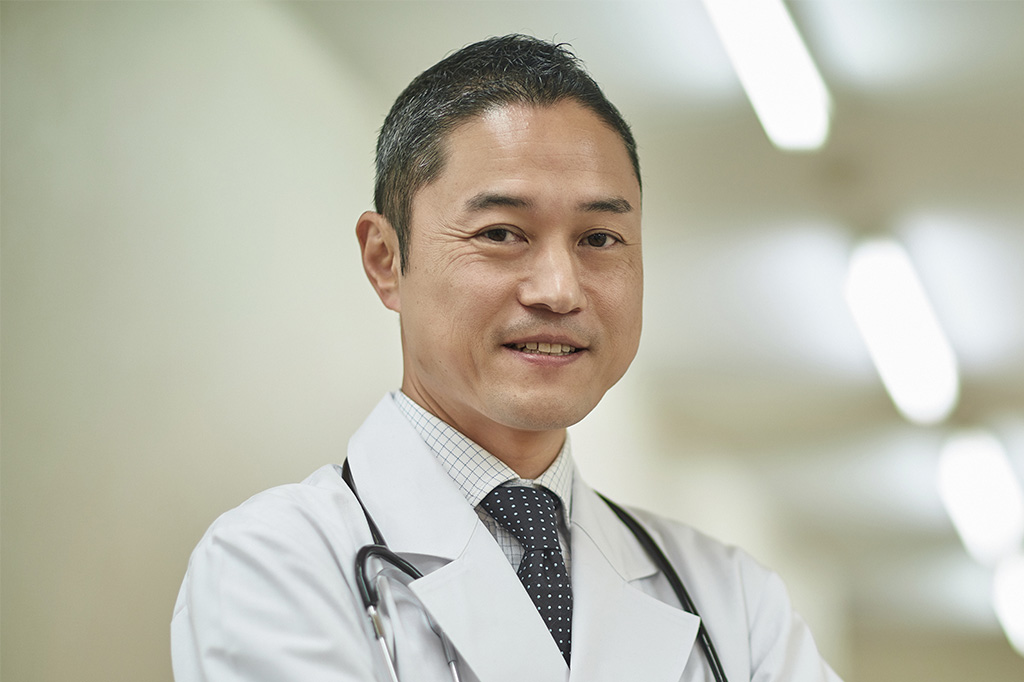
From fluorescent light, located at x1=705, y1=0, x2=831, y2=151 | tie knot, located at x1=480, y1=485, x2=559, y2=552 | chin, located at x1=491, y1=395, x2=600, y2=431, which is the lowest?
tie knot, located at x1=480, y1=485, x2=559, y2=552

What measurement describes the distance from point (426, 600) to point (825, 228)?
1108 mm

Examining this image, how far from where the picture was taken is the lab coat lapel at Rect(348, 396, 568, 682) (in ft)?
3.45

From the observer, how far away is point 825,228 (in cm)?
172

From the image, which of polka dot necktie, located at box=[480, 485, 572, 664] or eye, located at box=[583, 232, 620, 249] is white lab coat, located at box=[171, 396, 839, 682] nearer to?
polka dot necktie, located at box=[480, 485, 572, 664]

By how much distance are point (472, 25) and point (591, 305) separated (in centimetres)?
77

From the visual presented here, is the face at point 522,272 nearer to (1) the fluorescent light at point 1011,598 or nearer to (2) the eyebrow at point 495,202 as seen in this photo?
(2) the eyebrow at point 495,202

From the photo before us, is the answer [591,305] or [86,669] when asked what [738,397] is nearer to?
[591,305]

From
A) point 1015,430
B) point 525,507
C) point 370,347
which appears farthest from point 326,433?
point 1015,430

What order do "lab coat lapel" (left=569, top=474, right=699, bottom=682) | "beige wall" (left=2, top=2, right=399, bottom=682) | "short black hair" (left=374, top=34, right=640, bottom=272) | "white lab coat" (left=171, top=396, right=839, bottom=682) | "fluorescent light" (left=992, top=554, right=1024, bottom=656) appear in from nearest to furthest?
"white lab coat" (left=171, top=396, right=839, bottom=682), "lab coat lapel" (left=569, top=474, right=699, bottom=682), "short black hair" (left=374, top=34, right=640, bottom=272), "beige wall" (left=2, top=2, right=399, bottom=682), "fluorescent light" (left=992, top=554, right=1024, bottom=656)

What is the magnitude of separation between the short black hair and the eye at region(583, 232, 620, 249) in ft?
0.48

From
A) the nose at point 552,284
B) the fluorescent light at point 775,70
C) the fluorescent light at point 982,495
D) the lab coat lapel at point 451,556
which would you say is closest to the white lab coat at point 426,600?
the lab coat lapel at point 451,556

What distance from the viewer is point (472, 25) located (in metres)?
1.69

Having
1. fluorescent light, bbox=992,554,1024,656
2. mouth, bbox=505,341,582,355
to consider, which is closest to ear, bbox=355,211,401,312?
mouth, bbox=505,341,582,355

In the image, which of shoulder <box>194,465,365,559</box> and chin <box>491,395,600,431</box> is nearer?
shoulder <box>194,465,365,559</box>
